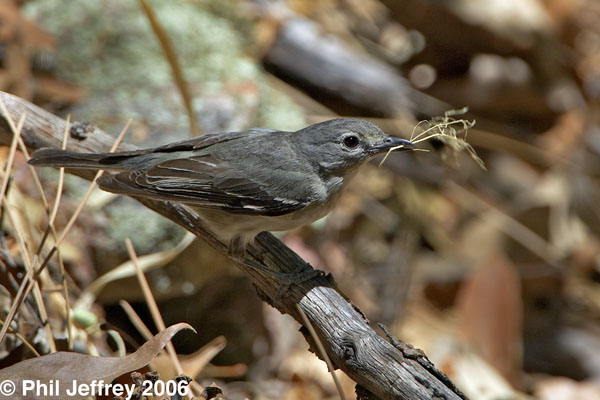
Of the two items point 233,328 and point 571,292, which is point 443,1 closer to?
point 571,292

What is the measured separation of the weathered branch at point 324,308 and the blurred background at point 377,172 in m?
0.49

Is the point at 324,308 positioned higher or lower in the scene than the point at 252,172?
lower

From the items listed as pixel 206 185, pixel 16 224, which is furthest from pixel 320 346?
pixel 16 224

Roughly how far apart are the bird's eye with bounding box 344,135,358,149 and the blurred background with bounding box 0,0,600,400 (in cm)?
94

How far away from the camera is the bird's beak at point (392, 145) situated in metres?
3.08

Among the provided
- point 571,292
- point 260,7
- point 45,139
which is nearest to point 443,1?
point 260,7

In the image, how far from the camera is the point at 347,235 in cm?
578

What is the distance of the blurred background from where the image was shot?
4.08m

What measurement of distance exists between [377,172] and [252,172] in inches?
118

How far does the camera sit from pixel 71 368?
2305 millimetres

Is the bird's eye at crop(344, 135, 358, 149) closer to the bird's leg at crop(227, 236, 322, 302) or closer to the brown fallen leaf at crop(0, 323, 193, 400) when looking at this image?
the bird's leg at crop(227, 236, 322, 302)

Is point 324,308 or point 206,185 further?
point 206,185

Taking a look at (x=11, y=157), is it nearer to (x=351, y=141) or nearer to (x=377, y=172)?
(x=351, y=141)

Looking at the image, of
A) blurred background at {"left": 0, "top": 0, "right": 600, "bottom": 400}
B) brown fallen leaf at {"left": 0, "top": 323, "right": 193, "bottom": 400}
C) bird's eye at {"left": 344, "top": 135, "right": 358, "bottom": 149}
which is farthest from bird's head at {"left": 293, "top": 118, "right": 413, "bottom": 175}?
brown fallen leaf at {"left": 0, "top": 323, "right": 193, "bottom": 400}
